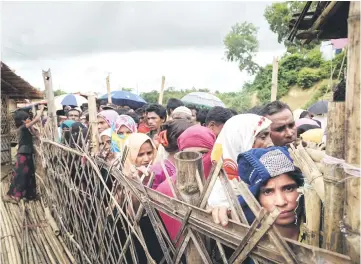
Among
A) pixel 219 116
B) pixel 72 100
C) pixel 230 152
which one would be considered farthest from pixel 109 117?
pixel 72 100

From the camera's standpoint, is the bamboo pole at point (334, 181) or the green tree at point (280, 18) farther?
the green tree at point (280, 18)

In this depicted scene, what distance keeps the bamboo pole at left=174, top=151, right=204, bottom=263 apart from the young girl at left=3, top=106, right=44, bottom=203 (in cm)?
464

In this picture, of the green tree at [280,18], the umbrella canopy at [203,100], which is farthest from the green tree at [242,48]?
the umbrella canopy at [203,100]

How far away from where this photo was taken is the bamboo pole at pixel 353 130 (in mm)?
741

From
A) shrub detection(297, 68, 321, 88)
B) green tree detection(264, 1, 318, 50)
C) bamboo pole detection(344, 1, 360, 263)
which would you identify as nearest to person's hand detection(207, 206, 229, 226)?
bamboo pole detection(344, 1, 360, 263)

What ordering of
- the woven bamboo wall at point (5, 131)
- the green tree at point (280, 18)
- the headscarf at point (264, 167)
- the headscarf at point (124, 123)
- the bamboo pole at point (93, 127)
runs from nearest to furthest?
the headscarf at point (264, 167)
the bamboo pole at point (93, 127)
the headscarf at point (124, 123)
the woven bamboo wall at point (5, 131)
the green tree at point (280, 18)

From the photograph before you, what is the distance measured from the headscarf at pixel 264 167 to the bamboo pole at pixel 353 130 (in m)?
0.48

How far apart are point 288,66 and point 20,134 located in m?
20.1

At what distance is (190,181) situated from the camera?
4.36 feet

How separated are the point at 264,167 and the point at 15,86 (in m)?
8.24

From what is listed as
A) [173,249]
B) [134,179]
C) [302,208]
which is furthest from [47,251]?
[302,208]

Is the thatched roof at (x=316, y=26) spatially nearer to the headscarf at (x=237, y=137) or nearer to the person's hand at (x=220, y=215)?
the headscarf at (x=237, y=137)

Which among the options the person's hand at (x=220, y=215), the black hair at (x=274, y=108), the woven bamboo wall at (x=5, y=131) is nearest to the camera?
the person's hand at (x=220, y=215)

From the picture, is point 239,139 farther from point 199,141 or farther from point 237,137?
point 199,141
